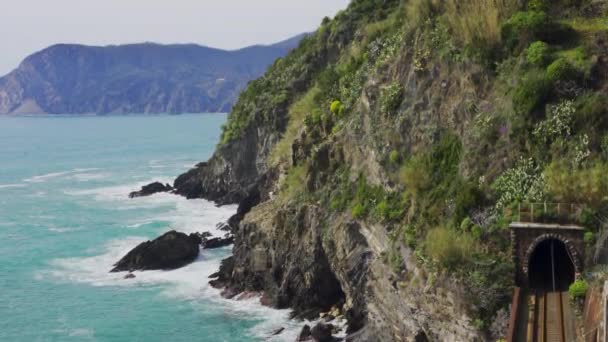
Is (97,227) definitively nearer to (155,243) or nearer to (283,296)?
(155,243)

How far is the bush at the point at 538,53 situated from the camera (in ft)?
114

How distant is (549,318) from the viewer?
1080 inches

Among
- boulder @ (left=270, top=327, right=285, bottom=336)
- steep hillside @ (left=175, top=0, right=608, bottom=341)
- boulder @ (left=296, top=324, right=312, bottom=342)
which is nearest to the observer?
steep hillside @ (left=175, top=0, right=608, bottom=341)

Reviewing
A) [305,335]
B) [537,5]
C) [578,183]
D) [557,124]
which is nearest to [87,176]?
[305,335]

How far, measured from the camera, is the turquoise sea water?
46.5 metres

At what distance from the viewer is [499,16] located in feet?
127

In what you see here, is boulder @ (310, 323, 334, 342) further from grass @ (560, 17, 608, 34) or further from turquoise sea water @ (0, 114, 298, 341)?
grass @ (560, 17, 608, 34)

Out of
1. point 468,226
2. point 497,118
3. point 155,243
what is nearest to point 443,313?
point 468,226

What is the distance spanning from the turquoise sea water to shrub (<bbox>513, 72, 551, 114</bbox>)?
65.8ft

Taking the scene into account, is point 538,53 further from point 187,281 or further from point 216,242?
point 216,242

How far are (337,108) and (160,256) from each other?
21.2 meters

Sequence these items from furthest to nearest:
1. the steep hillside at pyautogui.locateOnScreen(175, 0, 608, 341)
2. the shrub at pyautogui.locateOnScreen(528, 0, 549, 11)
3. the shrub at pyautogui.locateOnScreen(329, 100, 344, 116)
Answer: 1. the shrub at pyautogui.locateOnScreen(329, 100, 344, 116)
2. the shrub at pyautogui.locateOnScreen(528, 0, 549, 11)
3. the steep hillside at pyautogui.locateOnScreen(175, 0, 608, 341)

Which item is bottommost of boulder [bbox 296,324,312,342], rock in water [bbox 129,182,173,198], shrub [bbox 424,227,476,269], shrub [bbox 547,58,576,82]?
boulder [bbox 296,324,312,342]

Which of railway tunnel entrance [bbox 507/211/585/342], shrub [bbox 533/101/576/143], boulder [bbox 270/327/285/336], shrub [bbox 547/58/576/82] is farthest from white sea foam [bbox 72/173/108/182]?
railway tunnel entrance [bbox 507/211/585/342]
